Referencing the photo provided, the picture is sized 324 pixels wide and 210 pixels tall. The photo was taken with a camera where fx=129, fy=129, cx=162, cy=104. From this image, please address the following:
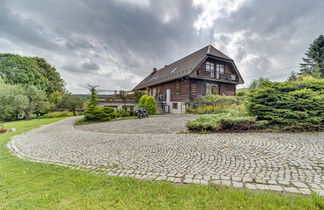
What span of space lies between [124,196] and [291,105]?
703 centimetres

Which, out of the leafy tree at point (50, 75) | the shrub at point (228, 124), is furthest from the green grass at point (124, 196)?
the leafy tree at point (50, 75)

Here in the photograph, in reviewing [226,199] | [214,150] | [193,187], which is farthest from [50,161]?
[214,150]

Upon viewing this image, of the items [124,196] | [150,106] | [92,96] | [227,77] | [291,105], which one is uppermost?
[227,77]

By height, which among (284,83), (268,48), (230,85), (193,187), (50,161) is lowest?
(50,161)

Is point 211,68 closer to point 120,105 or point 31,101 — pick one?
point 120,105

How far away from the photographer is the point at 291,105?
5.39 meters

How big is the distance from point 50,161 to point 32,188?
1565mm

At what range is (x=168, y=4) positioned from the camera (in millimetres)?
9633

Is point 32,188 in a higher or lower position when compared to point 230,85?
lower

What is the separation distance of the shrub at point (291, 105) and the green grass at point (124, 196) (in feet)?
16.0

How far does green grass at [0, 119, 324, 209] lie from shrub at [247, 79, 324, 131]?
4.86 m

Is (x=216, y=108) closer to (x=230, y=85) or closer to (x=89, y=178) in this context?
(x=230, y=85)

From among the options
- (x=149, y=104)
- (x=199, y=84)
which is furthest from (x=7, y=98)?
(x=199, y=84)

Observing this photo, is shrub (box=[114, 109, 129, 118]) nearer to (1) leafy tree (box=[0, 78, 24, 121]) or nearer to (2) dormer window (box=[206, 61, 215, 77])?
(2) dormer window (box=[206, 61, 215, 77])
